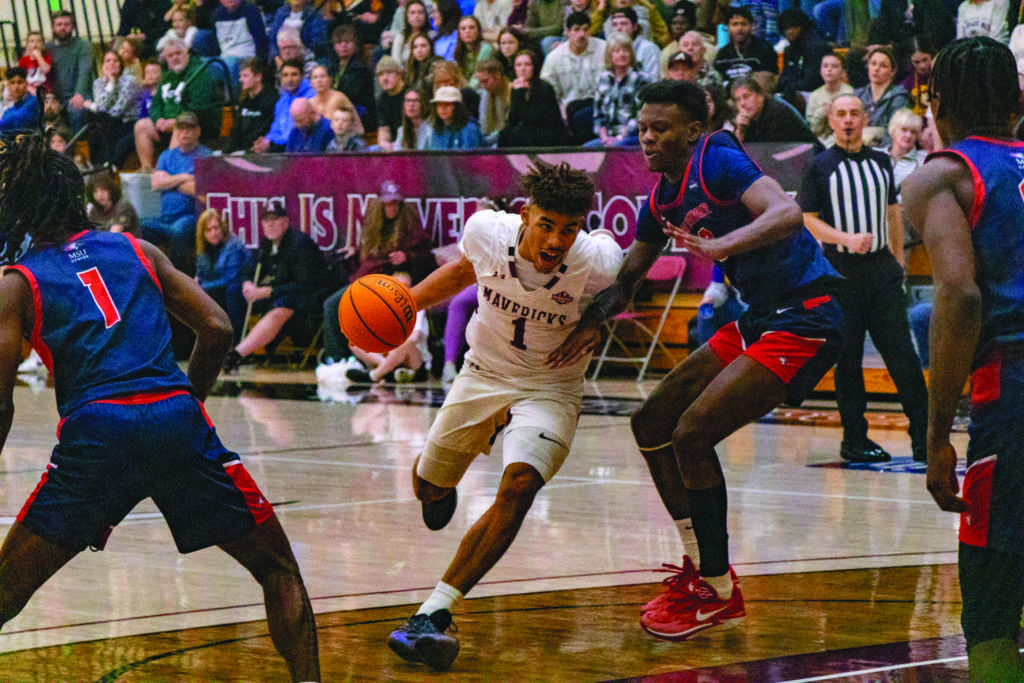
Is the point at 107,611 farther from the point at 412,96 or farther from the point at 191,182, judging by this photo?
the point at 191,182

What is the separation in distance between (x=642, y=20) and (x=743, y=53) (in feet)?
4.55

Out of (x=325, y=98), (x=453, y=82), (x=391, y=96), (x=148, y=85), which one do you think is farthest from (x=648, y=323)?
(x=148, y=85)

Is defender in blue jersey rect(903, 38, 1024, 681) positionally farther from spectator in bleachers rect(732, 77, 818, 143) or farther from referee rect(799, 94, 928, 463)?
spectator in bleachers rect(732, 77, 818, 143)

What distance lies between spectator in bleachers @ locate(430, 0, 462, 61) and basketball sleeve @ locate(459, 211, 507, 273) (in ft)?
37.6

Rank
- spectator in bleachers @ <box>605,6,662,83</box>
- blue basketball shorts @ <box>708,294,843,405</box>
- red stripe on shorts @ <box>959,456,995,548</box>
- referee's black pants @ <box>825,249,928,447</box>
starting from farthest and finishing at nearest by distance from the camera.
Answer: spectator in bleachers @ <box>605,6,662,83</box> < referee's black pants @ <box>825,249,928,447</box> < blue basketball shorts @ <box>708,294,843,405</box> < red stripe on shorts @ <box>959,456,995,548</box>

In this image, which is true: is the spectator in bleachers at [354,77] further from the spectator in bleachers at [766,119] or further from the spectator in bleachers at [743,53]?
the spectator in bleachers at [766,119]

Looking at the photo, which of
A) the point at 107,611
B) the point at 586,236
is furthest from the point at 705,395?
the point at 107,611

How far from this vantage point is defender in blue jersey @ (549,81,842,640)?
5.54m

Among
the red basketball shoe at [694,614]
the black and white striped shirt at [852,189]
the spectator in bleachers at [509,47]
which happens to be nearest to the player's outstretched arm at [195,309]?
the red basketball shoe at [694,614]

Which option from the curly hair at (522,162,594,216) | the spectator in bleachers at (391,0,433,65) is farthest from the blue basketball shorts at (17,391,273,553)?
the spectator in bleachers at (391,0,433,65)

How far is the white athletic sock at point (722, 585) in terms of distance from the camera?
18.2ft

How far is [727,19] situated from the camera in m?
15.2

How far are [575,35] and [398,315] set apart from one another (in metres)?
9.94

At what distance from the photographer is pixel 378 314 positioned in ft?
19.3
